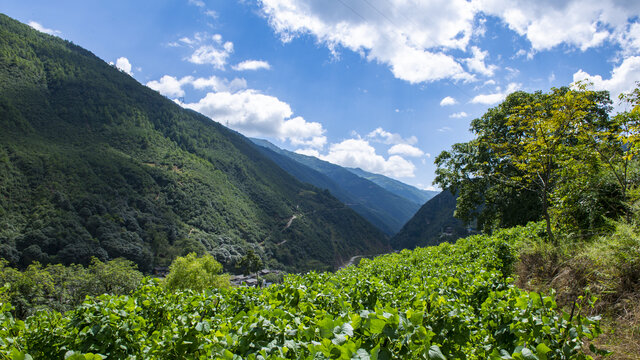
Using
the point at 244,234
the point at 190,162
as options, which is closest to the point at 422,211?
the point at 244,234

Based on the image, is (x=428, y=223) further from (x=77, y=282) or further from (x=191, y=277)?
(x=77, y=282)

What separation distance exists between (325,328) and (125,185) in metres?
103

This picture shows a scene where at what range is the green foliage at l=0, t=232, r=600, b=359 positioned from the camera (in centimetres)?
179

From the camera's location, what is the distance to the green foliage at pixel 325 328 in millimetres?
1789

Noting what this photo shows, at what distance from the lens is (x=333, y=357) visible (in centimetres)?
163

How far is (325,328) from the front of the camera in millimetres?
1868

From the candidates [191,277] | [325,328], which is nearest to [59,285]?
[191,277]

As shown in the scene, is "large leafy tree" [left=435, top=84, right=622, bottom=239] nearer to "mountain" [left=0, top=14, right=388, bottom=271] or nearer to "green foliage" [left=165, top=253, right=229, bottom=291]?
"green foliage" [left=165, top=253, right=229, bottom=291]

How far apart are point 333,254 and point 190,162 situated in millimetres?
71769

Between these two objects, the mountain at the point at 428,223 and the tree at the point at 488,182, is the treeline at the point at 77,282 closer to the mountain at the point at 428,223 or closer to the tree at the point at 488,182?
the tree at the point at 488,182

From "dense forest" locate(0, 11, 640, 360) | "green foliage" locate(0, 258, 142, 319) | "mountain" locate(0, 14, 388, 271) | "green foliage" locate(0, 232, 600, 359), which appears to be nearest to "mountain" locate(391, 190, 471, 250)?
"dense forest" locate(0, 11, 640, 360)

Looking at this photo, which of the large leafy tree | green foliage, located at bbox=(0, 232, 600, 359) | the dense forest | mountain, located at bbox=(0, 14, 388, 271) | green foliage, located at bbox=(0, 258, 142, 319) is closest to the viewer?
green foliage, located at bbox=(0, 232, 600, 359)

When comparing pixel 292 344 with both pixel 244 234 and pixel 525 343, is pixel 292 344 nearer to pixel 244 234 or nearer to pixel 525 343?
pixel 525 343

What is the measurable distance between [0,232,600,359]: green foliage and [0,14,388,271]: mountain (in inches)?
2852
